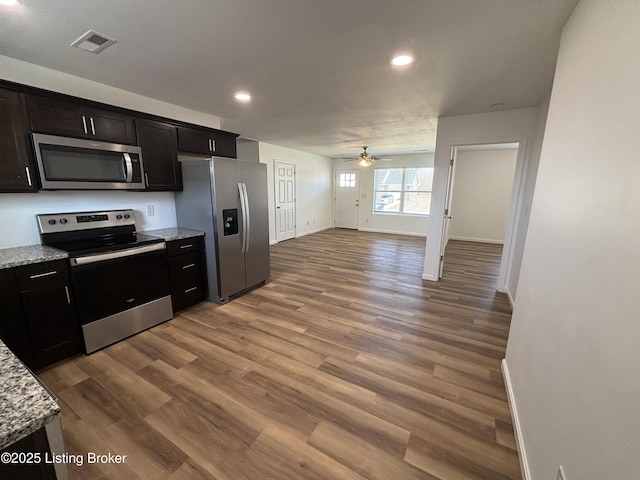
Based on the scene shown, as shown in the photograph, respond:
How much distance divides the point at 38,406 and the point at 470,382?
2411 millimetres

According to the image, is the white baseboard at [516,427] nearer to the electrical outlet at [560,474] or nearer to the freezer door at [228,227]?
the electrical outlet at [560,474]

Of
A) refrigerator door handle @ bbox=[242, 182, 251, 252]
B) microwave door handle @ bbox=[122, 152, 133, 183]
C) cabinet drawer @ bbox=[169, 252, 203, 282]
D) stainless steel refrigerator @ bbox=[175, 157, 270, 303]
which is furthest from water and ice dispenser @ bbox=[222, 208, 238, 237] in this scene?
microwave door handle @ bbox=[122, 152, 133, 183]

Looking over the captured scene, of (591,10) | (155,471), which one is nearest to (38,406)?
(155,471)

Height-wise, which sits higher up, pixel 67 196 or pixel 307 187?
pixel 307 187

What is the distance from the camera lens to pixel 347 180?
8648 mm

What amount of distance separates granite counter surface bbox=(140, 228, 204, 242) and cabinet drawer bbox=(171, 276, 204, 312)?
0.53 metres

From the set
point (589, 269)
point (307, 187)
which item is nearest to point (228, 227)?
point (589, 269)

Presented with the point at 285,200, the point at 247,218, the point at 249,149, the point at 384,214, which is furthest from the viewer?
the point at 384,214

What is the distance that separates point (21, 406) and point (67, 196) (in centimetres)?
262

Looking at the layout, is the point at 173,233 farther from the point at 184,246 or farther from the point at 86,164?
the point at 86,164

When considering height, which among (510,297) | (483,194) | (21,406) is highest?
(483,194)

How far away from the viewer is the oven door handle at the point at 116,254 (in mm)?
2130

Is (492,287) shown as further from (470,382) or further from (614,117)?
(614,117)

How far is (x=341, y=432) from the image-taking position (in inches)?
62.6
